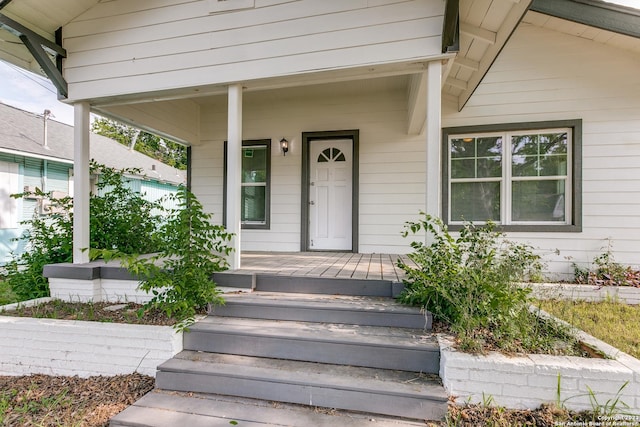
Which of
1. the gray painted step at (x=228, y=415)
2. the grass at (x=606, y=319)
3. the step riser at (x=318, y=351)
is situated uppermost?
the step riser at (x=318, y=351)

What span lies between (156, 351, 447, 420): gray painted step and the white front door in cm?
306

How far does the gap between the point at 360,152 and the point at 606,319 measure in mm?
3658

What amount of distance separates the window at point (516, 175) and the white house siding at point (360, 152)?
22.2 inches

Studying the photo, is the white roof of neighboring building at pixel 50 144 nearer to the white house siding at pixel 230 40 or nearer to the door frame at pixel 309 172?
the white house siding at pixel 230 40

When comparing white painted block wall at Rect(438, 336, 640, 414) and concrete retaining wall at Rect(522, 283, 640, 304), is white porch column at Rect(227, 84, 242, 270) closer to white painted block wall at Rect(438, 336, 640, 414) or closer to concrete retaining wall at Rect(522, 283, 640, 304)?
white painted block wall at Rect(438, 336, 640, 414)

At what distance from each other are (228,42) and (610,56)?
5.10 m

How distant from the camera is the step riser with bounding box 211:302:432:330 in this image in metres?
2.36

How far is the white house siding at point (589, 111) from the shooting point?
416 centimetres

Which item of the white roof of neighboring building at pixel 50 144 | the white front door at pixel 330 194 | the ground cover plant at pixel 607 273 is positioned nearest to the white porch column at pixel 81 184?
the white front door at pixel 330 194

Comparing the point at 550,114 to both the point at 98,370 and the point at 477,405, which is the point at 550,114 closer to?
the point at 477,405

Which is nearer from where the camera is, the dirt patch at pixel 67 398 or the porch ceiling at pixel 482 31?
the dirt patch at pixel 67 398

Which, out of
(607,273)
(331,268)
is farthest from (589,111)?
(331,268)

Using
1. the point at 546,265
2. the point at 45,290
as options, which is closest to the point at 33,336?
the point at 45,290

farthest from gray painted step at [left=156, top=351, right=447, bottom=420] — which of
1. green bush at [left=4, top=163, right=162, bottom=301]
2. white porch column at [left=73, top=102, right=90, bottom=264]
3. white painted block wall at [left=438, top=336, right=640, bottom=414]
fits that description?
white porch column at [left=73, top=102, right=90, bottom=264]
